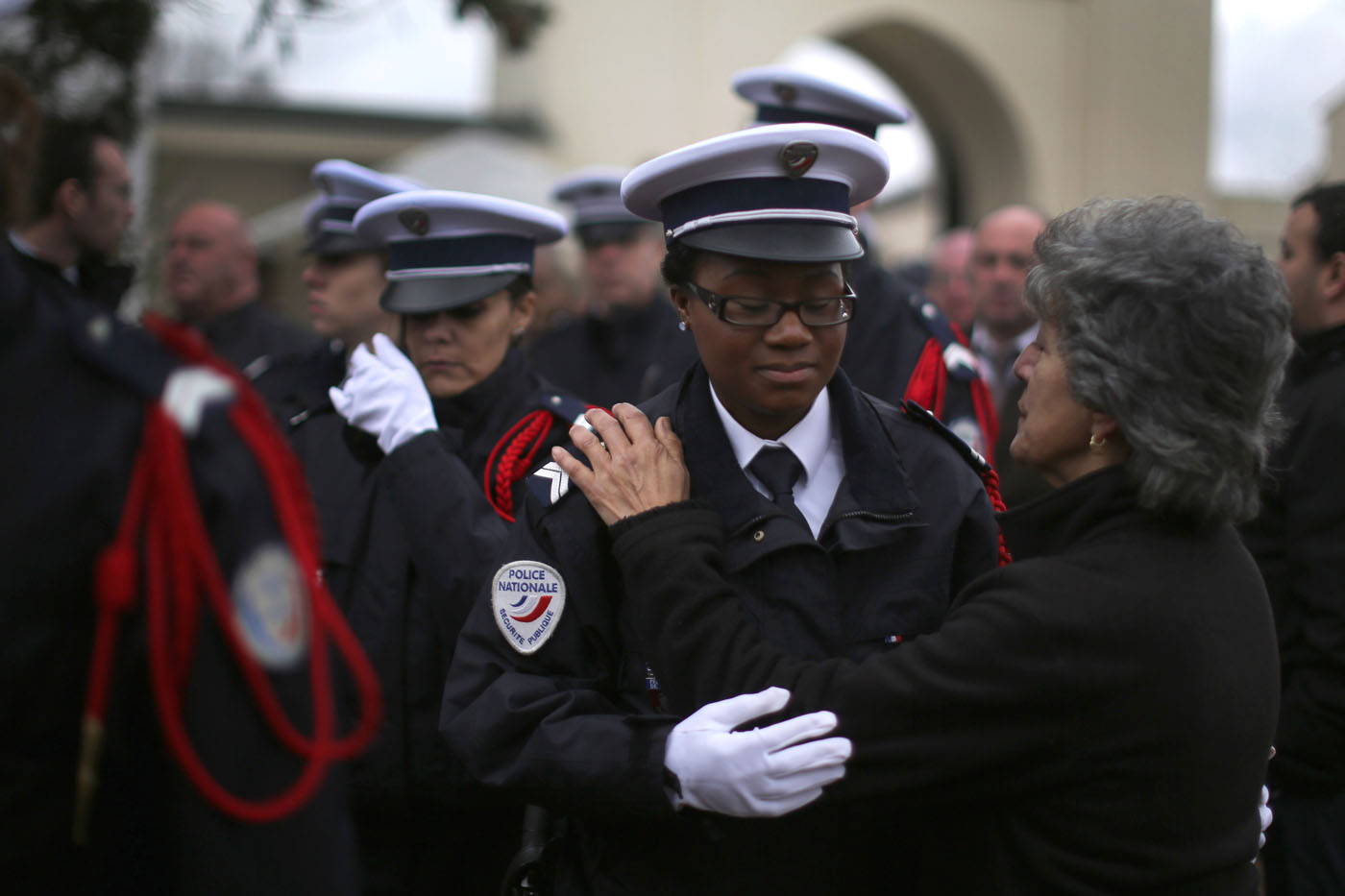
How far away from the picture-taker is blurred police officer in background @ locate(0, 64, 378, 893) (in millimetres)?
1186

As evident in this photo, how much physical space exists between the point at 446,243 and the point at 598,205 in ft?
9.01

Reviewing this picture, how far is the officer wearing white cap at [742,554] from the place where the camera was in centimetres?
190

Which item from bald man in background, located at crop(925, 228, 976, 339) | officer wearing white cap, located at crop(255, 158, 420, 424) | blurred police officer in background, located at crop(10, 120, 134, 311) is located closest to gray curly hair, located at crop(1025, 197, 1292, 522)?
officer wearing white cap, located at crop(255, 158, 420, 424)

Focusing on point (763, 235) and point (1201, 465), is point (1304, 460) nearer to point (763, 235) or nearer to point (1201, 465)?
point (1201, 465)

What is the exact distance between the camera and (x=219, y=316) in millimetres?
5453

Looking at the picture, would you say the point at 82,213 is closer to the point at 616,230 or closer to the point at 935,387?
the point at 616,230

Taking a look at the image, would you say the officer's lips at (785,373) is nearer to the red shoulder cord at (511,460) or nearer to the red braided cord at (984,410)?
the red shoulder cord at (511,460)

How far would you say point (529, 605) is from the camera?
1.98 m

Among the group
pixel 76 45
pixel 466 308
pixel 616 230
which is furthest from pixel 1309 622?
pixel 76 45

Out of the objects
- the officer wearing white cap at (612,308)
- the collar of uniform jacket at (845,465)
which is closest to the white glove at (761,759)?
the collar of uniform jacket at (845,465)

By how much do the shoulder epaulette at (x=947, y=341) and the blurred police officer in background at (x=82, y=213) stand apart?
2264 mm

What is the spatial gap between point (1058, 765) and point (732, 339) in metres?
0.80

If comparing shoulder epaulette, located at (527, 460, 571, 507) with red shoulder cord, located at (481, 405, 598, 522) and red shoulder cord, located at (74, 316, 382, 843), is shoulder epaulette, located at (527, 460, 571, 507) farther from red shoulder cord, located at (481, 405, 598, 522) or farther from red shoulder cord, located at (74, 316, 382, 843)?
red shoulder cord, located at (74, 316, 382, 843)

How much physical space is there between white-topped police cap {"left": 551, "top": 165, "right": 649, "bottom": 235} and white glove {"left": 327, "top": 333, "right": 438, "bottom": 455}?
9.52 ft
